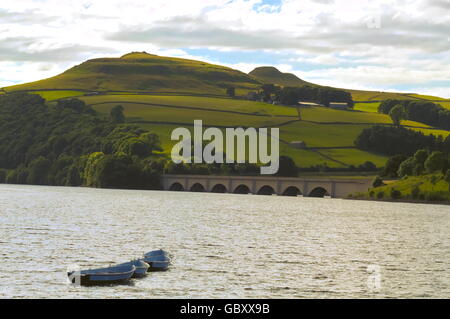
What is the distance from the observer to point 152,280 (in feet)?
214

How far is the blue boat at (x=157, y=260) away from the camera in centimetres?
6931

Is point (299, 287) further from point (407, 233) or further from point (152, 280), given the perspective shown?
point (407, 233)

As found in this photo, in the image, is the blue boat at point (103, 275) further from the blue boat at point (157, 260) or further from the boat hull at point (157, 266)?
the blue boat at point (157, 260)

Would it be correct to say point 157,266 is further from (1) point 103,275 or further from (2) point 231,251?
(2) point 231,251

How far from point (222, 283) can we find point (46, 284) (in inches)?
542

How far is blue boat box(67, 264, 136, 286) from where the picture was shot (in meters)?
60.7

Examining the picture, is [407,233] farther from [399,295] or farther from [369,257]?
[399,295]

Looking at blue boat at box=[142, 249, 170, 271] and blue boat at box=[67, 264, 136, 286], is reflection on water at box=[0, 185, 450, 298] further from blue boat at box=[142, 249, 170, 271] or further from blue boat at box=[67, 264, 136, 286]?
blue boat at box=[142, 249, 170, 271]

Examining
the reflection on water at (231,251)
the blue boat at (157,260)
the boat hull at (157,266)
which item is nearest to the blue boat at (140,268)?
the reflection on water at (231,251)

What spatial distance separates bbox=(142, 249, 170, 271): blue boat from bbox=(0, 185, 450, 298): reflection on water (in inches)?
41.2
